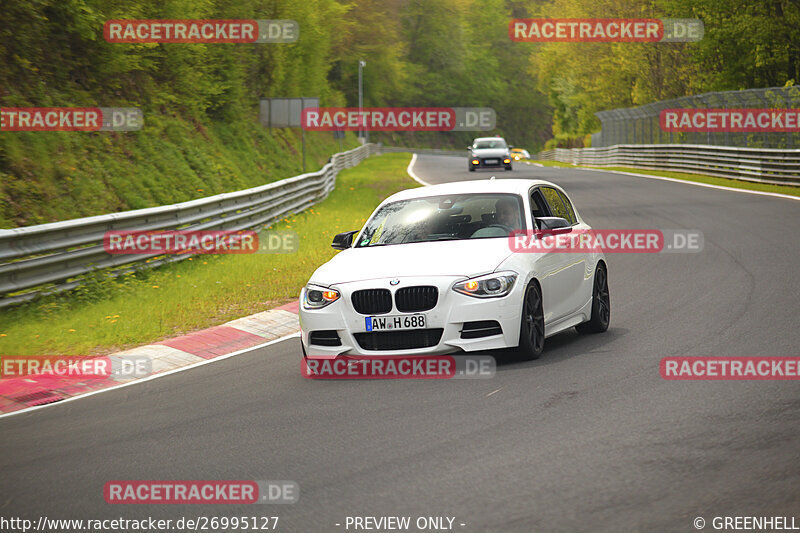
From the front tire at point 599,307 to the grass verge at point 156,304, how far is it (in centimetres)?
404

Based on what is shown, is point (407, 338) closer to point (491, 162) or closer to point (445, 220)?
point (445, 220)

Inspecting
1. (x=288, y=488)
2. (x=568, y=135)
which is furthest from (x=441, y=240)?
(x=568, y=135)

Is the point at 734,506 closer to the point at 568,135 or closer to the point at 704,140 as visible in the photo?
the point at 704,140

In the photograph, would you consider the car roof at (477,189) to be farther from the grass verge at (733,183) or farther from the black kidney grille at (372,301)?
the grass verge at (733,183)

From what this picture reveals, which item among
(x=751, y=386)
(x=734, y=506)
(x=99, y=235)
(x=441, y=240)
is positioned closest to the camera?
(x=734, y=506)

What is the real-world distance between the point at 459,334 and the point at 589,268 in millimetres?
2388

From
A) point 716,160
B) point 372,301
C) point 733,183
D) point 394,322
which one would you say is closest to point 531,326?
point 394,322

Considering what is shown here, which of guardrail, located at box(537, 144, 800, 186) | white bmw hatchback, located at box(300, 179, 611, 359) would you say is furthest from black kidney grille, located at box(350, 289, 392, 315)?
guardrail, located at box(537, 144, 800, 186)

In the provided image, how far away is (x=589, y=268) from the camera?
10.1 metres

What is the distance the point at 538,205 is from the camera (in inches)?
398

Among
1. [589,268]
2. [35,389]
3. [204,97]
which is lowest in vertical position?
[35,389]

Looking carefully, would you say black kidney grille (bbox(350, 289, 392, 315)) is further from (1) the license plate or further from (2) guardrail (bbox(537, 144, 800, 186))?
(2) guardrail (bbox(537, 144, 800, 186))

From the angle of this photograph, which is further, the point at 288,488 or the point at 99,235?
the point at 99,235

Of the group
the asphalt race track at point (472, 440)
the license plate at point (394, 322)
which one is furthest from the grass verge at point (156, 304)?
the license plate at point (394, 322)
